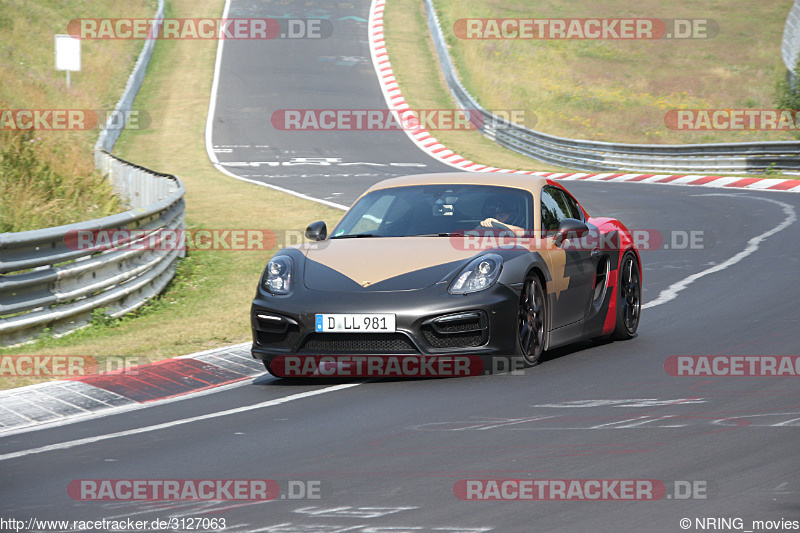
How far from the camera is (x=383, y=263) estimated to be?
25.8ft

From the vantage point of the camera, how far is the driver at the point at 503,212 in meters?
8.55

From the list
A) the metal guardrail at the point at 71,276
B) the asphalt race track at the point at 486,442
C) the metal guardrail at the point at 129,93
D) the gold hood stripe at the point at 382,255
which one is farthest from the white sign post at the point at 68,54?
the gold hood stripe at the point at 382,255

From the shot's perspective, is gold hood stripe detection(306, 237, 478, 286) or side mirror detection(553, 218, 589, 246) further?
side mirror detection(553, 218, 589, 246)

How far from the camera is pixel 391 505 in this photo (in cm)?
473

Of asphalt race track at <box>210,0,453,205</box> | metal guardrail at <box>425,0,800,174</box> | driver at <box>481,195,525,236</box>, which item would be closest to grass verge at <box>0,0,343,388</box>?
asphalt race track at <box>210,0,453,205</box>

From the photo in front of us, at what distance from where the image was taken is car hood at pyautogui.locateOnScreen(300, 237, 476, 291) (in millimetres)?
7637

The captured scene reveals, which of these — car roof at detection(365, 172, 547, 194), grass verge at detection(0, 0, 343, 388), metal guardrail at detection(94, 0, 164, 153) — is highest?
metal guardrail at detection(94, 0, 164, 153)

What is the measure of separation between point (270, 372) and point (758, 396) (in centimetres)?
336

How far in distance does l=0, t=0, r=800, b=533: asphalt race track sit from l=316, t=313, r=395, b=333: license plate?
418 mm

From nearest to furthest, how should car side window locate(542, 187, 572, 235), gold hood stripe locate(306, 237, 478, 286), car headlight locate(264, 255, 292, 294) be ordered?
gold hood stripe locate(306, 237, 478, 286) < car headlight locate(264, 255, 292, 294) < car side window locate(542, 187, 572, 235)

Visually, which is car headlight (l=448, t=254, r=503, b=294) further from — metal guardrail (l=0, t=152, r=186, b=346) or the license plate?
metal guardrail (l=0, t=152, r=186, b=346)

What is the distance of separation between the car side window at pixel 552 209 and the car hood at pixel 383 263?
37.6 inches

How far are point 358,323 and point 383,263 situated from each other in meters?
0.64

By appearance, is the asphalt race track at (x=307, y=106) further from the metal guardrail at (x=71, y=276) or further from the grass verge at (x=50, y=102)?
the metal guardrail at (x=71, y=276)
